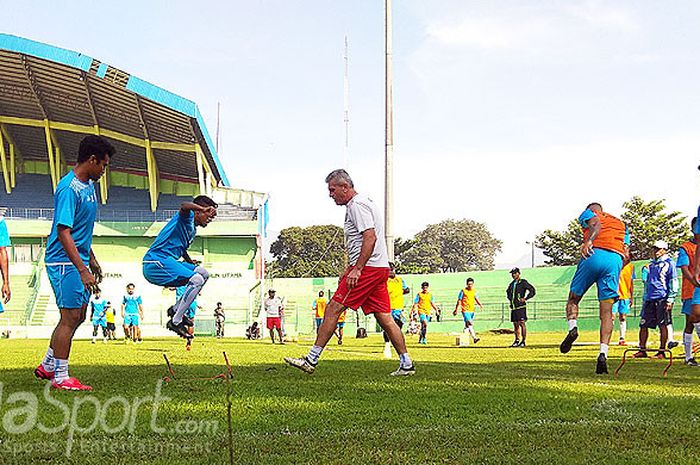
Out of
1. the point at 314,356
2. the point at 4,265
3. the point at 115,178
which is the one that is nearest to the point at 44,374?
the point at 4,265

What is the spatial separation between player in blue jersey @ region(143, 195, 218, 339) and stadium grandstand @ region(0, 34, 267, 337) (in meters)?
33.8

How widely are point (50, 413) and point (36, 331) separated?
4083 cm

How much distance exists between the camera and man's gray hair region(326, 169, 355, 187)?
29.5ft

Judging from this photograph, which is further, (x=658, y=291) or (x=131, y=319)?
(x=131, y=319)

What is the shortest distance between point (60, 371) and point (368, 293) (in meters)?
3.32

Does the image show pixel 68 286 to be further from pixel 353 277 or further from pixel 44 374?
pixel 353 277

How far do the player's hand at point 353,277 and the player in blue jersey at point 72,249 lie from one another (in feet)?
8.71

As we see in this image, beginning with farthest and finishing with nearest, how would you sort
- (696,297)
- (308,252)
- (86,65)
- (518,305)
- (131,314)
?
(308,252) < (86,65) < (131,314) < (518,305) < (696,297)

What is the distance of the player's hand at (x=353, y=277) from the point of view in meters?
8.62

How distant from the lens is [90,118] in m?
52.3

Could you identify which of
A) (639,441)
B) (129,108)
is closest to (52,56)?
(129,108)

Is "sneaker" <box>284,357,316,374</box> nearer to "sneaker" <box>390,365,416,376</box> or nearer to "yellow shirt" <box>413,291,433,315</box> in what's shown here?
"sneaker" <box>390,365,416,376</box>

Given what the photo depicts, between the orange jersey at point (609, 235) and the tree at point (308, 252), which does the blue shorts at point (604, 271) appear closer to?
the orange jersey at point (609, 235)

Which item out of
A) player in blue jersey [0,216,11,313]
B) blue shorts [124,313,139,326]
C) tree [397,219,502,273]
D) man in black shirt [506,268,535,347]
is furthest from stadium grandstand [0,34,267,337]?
tree [397,219,502,273]
